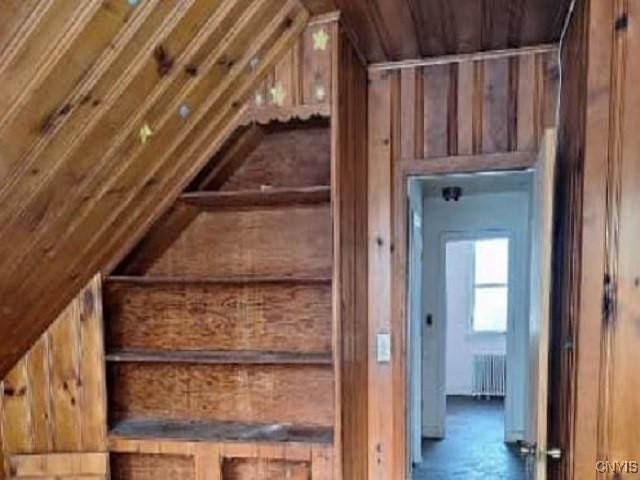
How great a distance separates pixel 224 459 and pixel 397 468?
2.72ft

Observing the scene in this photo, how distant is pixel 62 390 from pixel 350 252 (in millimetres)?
1391

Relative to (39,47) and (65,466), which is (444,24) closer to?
(39,47)

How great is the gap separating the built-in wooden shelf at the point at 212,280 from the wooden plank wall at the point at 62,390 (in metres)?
0.13

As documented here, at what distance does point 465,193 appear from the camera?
5473 millimetres

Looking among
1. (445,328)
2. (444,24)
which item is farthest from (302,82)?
(445,328)

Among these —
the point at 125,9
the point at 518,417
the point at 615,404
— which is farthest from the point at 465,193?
the point at 125,9

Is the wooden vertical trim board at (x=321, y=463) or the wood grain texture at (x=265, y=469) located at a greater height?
the wooden vertical trim board at (x=321, y=463)

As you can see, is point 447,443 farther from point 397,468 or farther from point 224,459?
point 224,459

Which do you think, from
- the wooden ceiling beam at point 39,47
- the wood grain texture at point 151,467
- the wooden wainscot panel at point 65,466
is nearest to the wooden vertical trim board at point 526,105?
the wooden ceiling beam at point 39,47

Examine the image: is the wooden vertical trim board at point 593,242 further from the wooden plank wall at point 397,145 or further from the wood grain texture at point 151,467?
the wood grain texture at point 151,467

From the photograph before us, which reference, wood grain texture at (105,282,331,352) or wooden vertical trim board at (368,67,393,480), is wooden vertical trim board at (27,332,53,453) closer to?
wood grain texture at (105,282,331,352)

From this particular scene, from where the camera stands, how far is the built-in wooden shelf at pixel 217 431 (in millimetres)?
2305

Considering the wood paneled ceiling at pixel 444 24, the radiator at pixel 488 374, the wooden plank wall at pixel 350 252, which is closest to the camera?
the wood paneled ceiling at pixel 444 24

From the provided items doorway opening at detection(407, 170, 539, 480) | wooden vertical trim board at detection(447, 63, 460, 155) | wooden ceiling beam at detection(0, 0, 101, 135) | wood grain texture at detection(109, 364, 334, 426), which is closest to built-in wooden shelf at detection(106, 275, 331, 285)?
wood grain texture at detection(109, 364, 334, 426)
